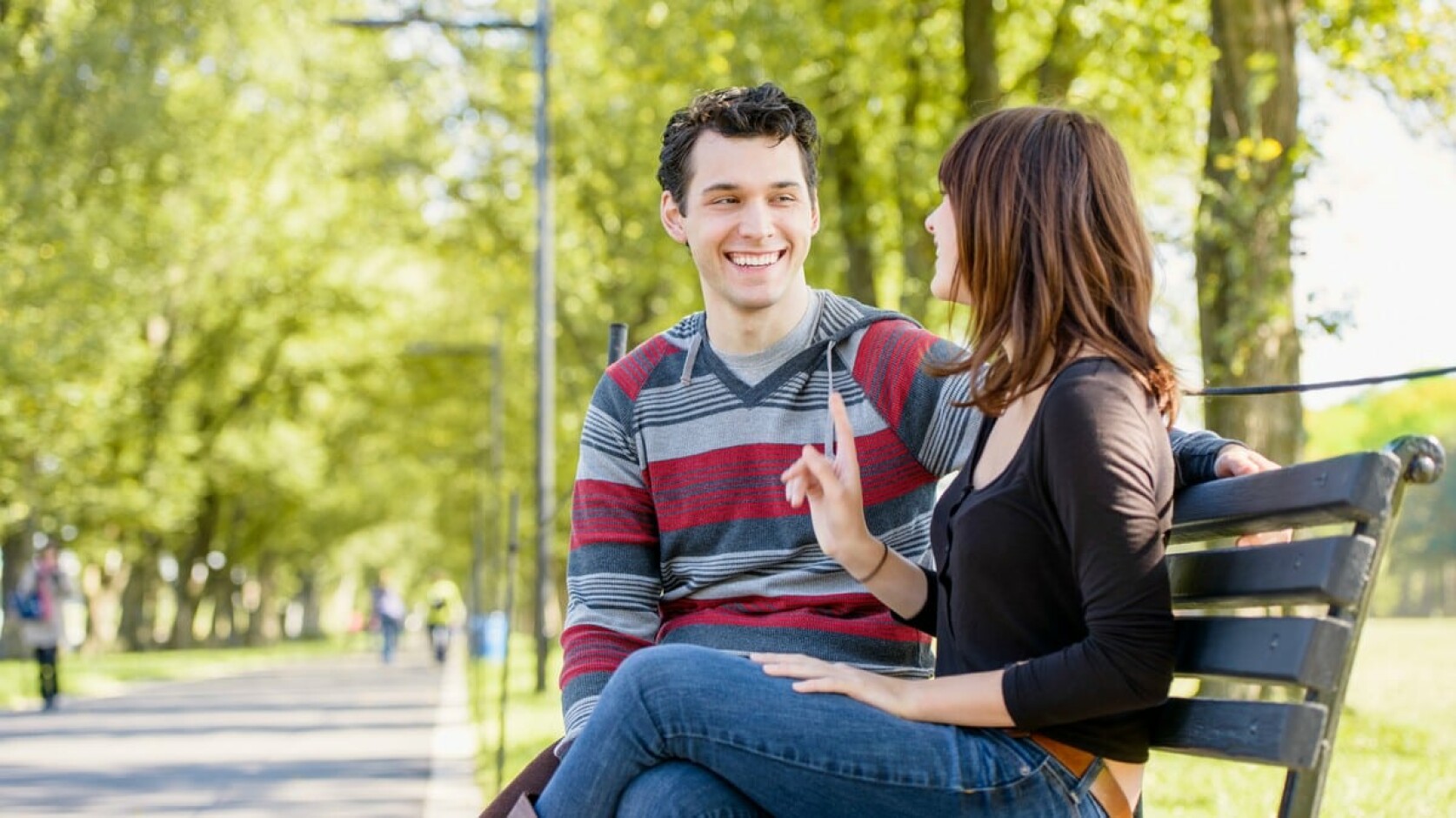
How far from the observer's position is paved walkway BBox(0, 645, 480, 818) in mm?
11414

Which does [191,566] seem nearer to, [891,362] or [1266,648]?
[891,362]

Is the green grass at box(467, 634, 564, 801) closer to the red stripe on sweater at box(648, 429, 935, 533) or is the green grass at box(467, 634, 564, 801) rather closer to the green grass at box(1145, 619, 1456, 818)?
the green grass at box(1145, 619, 1456, 818)

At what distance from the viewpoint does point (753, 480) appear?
12.2 ft

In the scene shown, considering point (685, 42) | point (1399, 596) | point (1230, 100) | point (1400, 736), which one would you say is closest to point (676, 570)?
point (1400, 736)

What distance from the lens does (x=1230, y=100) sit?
1136 centimetres

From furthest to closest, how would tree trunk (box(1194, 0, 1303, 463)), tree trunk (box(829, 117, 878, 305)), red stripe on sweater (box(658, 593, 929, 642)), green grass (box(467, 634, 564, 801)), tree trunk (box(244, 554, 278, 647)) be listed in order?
tree trunk (box(244, 554, 278, 647)), tree trunk (box(829, 117, 878, 305)), green grass (box(467, 634, 564, 801)), tree trunk (box(1194, 0, 1303, 463)), red stripe on sweater (box(658, 593, 929, 642))

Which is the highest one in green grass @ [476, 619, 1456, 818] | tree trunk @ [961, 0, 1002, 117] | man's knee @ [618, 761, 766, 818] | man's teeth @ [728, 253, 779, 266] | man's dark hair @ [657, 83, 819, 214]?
tree trunk @ [961, 0, 1002, 117]

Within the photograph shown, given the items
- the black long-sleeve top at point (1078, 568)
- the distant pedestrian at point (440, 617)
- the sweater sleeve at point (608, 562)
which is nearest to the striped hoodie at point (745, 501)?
the sweater sleeve at point (608, 562)

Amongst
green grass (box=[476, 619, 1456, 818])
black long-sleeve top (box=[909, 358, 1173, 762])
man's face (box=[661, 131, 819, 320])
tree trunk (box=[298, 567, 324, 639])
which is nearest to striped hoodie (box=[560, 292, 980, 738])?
man's face (box=[661, 131, 819, 320])

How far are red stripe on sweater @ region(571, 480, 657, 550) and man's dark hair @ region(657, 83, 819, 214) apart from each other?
0.59 meters

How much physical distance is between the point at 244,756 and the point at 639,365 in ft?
39.0

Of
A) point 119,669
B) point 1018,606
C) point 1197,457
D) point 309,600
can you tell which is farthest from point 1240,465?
point 309,600

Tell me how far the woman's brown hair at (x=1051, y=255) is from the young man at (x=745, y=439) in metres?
0.69

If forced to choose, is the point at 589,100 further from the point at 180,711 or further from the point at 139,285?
the point at 180,711
